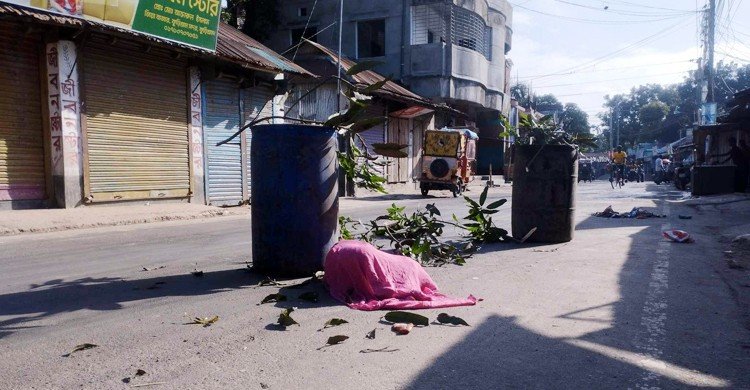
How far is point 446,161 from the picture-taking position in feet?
58.6

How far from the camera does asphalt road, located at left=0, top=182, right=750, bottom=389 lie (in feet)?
8.14

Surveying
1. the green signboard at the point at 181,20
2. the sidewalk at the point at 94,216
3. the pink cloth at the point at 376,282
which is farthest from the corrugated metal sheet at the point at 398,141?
the pink cloth at the point at 376,282

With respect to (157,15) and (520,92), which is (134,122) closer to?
(157,15)

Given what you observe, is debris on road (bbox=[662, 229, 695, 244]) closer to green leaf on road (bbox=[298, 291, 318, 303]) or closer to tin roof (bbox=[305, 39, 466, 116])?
green leaf on road (bbox=[298, 291, 318, 303])

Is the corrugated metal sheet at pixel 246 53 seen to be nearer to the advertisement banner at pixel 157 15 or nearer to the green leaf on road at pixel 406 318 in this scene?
the advertisement banner at pixel 157 15

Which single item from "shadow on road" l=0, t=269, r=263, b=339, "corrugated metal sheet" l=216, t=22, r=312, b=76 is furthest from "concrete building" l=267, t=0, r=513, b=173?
"shadow on road" l=0, t=269, r=263, b=339

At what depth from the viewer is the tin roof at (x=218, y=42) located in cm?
913

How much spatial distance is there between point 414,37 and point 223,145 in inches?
481

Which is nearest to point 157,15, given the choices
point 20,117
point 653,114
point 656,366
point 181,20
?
point 181,20

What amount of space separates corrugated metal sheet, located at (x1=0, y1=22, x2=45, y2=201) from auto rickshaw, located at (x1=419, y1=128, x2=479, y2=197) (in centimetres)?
1148

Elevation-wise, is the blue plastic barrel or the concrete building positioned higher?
the concrete building

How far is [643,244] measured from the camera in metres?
6.73

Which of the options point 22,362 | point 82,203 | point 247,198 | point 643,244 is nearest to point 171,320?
point 22,362

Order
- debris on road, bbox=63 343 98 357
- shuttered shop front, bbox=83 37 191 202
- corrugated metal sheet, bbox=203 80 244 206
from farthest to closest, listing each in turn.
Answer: corrugated metal sheet, bbox=203 80 244 206 → shuttered shop front, bbox=83 37 191 202 → debris on road, bbox=63 343 98 357
